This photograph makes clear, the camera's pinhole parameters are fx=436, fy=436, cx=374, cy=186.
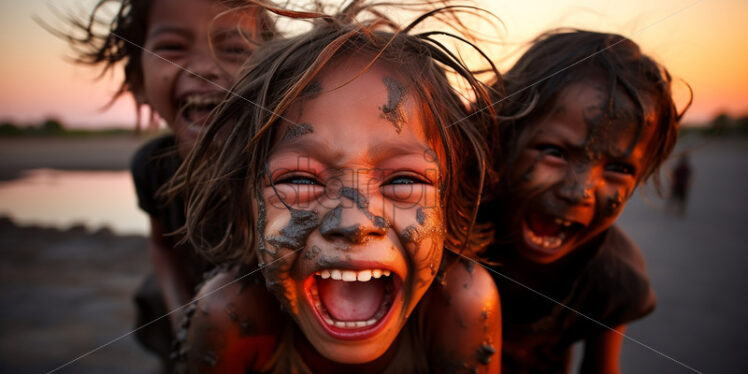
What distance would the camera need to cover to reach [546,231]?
1920 mm

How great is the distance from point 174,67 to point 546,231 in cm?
181

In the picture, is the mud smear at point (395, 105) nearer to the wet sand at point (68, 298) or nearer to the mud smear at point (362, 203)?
the mud smear at point (362, 203)

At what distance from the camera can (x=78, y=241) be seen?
21.9 feet

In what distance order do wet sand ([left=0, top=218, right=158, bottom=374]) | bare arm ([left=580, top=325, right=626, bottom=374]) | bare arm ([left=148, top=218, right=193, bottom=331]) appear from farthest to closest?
Answer: wet sand ([left=0, top=218, right=158, bottom=374]) → bare arm ([left=148, top=218, right=193, bottom=331]) → bare arm ([left=580, top=325, right=626, bottom=374])

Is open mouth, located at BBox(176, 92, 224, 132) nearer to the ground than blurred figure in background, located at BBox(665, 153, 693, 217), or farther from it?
farther from it

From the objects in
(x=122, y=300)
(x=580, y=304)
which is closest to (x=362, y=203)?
(x=580, y=304)

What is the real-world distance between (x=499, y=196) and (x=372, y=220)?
0.89 m

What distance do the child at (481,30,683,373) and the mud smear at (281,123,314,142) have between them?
852mm

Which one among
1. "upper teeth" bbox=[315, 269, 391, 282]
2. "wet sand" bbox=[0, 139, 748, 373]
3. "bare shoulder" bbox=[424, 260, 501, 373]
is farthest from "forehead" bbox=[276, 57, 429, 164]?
"wet sand" bbox=[0, 139, 748, 373]

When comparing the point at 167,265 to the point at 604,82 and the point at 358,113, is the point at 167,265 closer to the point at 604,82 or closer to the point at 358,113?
the point at 358,113

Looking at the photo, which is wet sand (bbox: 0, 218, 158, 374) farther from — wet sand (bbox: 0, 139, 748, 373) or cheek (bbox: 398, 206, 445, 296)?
cheek (bbox: 398, 206, 445, 296)

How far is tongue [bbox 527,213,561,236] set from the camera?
6.14 feet

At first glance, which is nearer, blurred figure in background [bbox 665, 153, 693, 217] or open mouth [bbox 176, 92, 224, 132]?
open mouth [bbox 176, 92, 224, 132]

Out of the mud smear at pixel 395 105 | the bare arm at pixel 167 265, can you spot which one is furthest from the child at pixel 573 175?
the bare arm at pixel 167 265
